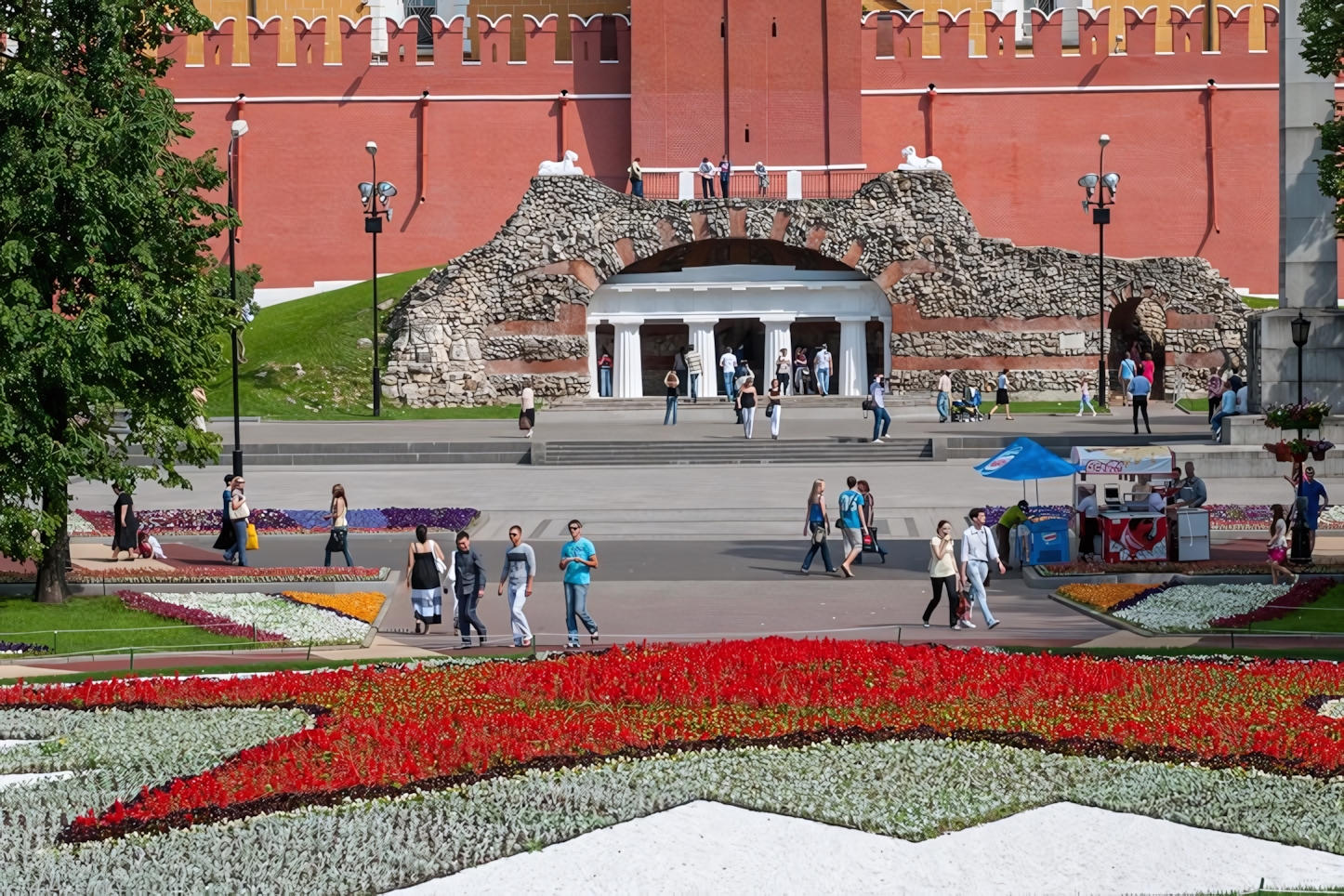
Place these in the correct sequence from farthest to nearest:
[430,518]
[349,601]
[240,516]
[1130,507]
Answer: [430,518] < [240,516] < [1130,507] < [349,601]

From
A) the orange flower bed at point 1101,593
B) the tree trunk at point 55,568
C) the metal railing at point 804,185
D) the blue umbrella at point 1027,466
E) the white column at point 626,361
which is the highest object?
the metal railing at point 804,185

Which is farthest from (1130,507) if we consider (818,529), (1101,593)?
(818,529)

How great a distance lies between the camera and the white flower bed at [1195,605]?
15859 mm

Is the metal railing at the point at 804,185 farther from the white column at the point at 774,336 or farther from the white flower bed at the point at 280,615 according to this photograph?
the white flower bed at the point at 280,615

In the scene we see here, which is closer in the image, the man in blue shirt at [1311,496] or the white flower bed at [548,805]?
the white flower bed at [548,805]

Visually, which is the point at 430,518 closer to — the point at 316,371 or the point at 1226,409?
the point at 1226,409

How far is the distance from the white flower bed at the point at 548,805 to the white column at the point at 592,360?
29733 mm

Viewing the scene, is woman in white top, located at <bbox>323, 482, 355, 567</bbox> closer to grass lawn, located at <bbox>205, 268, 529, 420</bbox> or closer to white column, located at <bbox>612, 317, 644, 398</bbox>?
grass lawn, located at <bbox>205, 268, 529, 420</bbox>

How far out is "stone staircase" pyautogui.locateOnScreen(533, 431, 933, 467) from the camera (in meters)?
30.9

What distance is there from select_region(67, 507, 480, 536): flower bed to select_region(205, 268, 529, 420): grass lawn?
1234 cm

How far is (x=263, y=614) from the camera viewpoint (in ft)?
55.5

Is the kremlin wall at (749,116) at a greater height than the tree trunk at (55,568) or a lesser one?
greater

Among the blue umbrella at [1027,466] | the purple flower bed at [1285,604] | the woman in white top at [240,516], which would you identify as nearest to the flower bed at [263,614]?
the woman in white top at [240,516]

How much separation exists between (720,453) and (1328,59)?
11.8 meters
